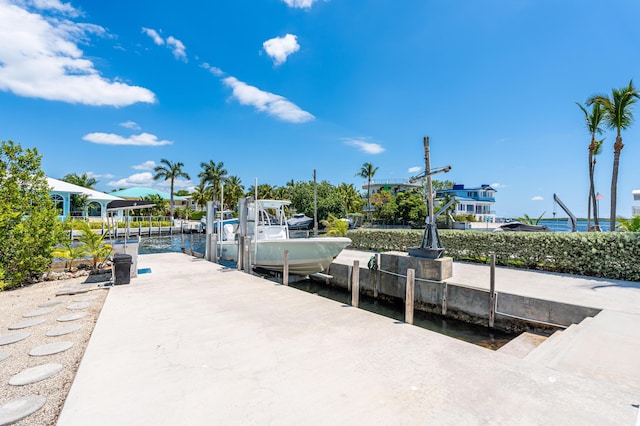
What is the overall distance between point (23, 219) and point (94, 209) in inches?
1348

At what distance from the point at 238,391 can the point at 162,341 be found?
193 cm

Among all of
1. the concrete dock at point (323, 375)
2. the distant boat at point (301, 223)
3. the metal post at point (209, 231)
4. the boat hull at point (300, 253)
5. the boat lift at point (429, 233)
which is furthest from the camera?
the distant boat at point (301, 223)

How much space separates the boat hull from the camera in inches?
437

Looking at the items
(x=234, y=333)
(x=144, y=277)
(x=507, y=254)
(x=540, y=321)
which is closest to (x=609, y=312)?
(x=540, y=321)

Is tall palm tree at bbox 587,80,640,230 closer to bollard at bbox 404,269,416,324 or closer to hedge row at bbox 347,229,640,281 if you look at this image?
hedge row at bbox 347,229,640,281

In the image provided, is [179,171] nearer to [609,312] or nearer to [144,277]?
[144,277]

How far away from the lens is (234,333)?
475 cm

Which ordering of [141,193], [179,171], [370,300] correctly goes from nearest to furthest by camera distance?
[370,300], [179,171], [141,193]

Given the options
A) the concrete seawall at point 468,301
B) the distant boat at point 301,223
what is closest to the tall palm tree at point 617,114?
the concrete seawall at point 468,301

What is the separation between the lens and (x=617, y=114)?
13.5 m

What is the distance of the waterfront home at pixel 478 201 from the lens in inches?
2179

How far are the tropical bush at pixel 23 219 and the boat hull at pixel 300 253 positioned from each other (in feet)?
19.9

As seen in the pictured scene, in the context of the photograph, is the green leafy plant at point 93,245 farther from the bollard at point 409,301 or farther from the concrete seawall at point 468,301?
the bollard at point 409,301

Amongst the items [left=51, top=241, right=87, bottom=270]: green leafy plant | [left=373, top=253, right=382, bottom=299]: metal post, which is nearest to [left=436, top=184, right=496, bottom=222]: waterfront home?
[left=373, top=253, right=382, bottom=299]: metal post
